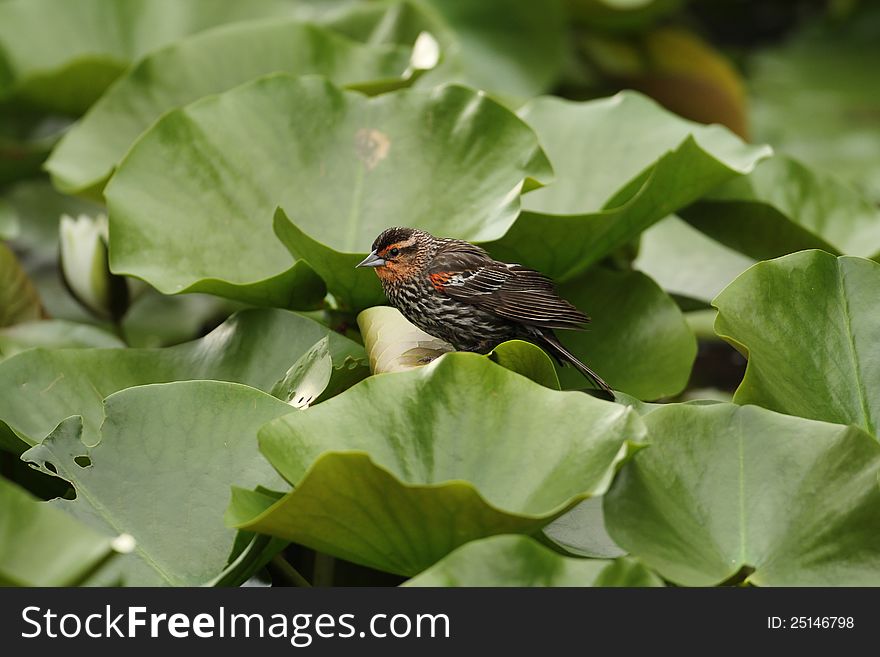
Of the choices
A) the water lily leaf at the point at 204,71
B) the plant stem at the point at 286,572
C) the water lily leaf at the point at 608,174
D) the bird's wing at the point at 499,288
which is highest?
the water lily leaf at the point at 204,71

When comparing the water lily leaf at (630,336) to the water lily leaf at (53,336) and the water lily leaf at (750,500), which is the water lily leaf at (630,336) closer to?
the water lily leaf at (750,500)

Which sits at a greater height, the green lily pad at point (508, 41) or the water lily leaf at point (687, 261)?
the green lily pad at point (508, 41)

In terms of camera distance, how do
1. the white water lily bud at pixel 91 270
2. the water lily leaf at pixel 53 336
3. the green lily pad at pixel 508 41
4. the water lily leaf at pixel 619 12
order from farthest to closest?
the water lily leaf at pixel 619 12 → the green lily pad at pixel 508 41 → the white water lily bud at pixel 91 270 → the water lily leaf at pixel 53 336

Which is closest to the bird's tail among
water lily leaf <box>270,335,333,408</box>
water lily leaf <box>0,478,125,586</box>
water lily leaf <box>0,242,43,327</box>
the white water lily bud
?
water lily leaf <box>270,335,333,408</box>

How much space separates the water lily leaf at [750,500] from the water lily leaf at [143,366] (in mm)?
556

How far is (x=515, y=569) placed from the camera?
1325 millimetres

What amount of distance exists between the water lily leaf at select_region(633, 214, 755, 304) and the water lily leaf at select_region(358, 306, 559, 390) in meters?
0.80

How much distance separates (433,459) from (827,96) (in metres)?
3.86

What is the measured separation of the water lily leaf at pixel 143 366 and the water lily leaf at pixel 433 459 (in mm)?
301

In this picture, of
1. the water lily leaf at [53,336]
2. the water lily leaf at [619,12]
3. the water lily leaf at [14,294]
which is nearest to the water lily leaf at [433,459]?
the water lily leaf at [53,336]

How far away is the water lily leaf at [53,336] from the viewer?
2271mm

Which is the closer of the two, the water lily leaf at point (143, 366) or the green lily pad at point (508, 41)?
the water lily leaf at point (143, 366)

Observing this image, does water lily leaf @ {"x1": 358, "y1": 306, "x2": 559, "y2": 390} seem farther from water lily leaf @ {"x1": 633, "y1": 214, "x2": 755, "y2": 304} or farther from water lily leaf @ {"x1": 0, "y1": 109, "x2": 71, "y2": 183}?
water lily leaf @ {"x1": 0, "y1": 109, "x2": 71, "y2": 183}

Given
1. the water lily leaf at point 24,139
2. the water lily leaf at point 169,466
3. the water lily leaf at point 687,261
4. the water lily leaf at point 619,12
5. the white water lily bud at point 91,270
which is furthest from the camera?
the water lily leaf at point 619,12
